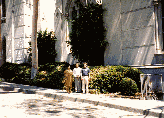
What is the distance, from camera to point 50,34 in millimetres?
21656

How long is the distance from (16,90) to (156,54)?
9.30 meters

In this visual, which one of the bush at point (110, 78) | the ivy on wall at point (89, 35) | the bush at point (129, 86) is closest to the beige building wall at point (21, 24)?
the ivy on wall at point (89, 35)

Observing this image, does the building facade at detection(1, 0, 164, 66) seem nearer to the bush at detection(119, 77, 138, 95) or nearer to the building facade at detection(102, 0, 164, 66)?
the building facade at detection(102, 0, 164, 66)

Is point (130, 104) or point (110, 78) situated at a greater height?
point (110, 78)

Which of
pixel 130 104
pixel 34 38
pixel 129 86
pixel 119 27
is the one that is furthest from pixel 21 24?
pixel 130 104

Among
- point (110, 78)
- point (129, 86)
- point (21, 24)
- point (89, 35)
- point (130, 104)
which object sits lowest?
point (130, 104)

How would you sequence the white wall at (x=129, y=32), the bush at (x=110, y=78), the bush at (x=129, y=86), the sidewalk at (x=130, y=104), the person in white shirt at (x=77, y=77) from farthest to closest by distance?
the white wall at (x=129, y=32)
the person in white shirt at (x=77, y=77)
the bush at (x=110, y=78)
the bush at (x=129, y=86)
the sidewalk at (x=130, y=104)

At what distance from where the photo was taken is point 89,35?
55.9 feet

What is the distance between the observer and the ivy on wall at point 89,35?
16859 millimetres

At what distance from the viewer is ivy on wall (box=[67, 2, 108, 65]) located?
1686 centimetres

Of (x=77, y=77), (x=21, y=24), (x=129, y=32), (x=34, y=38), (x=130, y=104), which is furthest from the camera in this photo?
(x=21, y=24)

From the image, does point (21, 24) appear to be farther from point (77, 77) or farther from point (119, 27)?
point (77, 77)

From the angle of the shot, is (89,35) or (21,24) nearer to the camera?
(89,35)

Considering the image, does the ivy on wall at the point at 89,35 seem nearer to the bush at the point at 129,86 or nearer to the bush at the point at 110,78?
the bush at the point at 110,78
